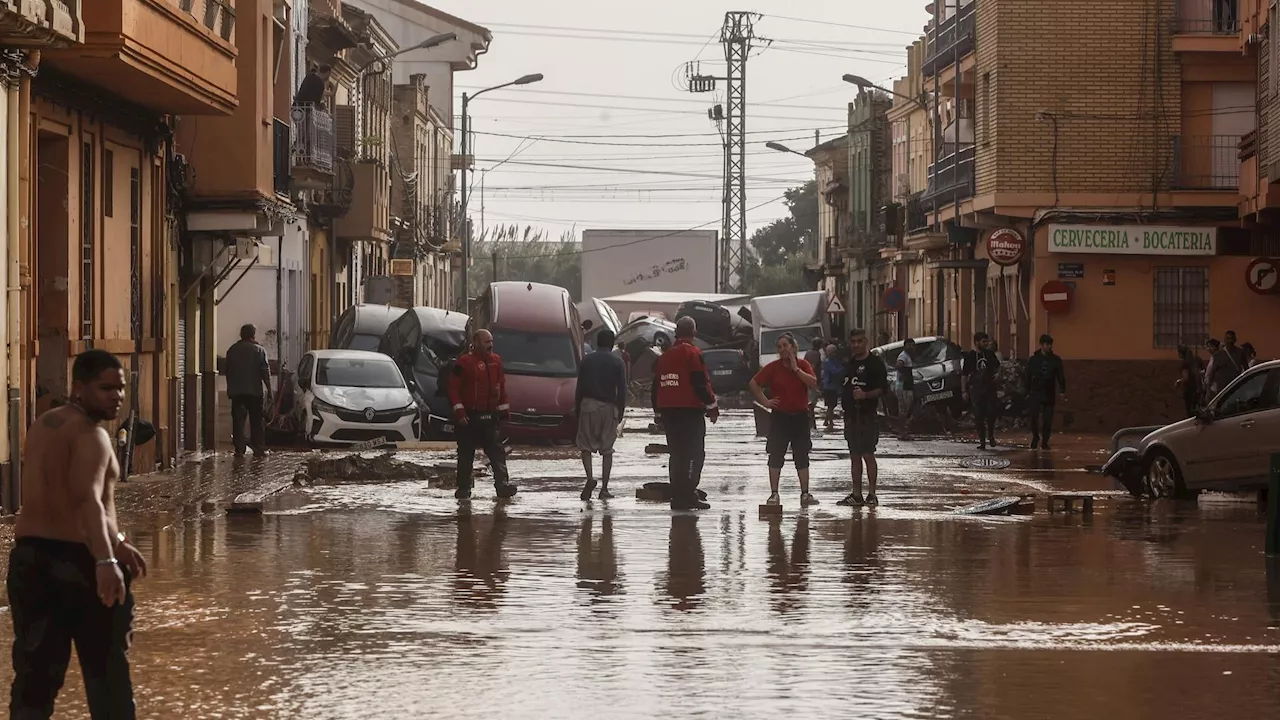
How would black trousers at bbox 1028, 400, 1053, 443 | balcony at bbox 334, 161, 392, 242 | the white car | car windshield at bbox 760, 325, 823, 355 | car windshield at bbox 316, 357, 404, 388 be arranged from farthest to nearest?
car windshield at bbox 760, 325, 823, 355
balcony at bbox 334, 161, 392, 242
black trousers at bbox 1028, 400, 1053, 443
car windshield at bbox 316, 357, 404, 388
the white car

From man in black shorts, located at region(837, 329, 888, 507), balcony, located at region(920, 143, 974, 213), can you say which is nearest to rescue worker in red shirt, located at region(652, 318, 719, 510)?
man in black shorts, located at region(837, 329, 888, 507)

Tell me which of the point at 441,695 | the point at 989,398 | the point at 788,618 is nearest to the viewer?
the point at 441,695

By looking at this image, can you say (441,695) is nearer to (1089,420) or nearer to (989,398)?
(989,398)

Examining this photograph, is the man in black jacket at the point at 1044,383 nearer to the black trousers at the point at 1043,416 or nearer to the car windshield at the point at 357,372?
the black trousers at the point at 1043,416

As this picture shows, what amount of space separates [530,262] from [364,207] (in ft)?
334

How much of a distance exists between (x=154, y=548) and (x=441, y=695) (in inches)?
292

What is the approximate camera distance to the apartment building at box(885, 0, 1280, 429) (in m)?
41.1

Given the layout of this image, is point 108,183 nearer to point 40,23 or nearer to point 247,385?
point 247,385

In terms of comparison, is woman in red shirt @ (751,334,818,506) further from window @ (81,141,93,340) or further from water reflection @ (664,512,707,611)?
window @ (81,141,93,340)

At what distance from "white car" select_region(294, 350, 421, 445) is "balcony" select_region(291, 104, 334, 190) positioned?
8058 millimetres

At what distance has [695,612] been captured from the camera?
1240cm

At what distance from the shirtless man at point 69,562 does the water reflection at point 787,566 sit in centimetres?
541

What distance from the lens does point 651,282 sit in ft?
268

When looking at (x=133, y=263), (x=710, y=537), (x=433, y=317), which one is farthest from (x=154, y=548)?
(x=433, y=317)
